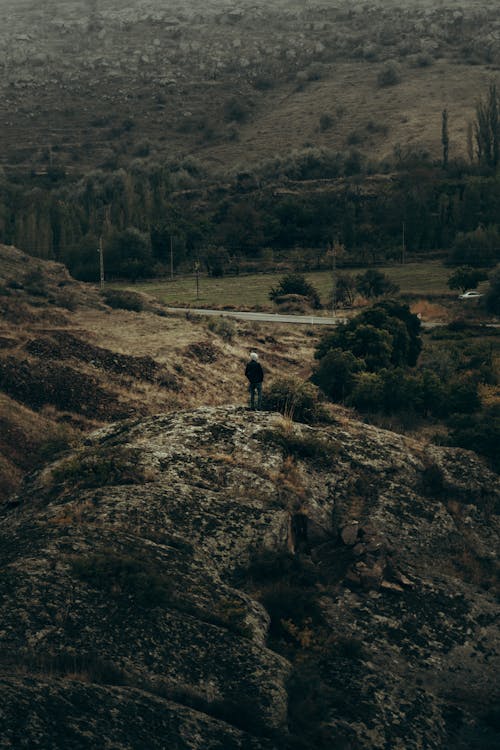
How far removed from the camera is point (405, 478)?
81.2ft

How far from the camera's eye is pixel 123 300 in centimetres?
4938

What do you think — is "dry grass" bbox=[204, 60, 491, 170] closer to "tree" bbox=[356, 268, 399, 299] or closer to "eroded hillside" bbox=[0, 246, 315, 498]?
"tree" bbox=[356, 268, 399, 299]

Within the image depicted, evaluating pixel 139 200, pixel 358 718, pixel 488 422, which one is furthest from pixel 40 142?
pixel 358 718

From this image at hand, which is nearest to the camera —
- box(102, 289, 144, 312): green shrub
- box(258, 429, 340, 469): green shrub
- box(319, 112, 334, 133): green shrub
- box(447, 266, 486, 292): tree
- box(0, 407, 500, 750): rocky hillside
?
box(0, 407, 500, 750): rocky hillside

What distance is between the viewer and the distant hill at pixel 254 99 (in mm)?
141375

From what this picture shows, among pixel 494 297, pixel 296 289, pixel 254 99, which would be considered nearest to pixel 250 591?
pixel 494 297

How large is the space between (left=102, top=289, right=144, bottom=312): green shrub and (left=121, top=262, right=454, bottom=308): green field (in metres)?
14.7

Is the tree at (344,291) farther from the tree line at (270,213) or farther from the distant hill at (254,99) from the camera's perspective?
the distant hill at (254,99)

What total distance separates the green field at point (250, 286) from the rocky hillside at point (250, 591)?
42.6 m

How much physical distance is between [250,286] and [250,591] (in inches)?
2380

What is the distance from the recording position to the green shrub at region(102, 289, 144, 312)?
49.0 m

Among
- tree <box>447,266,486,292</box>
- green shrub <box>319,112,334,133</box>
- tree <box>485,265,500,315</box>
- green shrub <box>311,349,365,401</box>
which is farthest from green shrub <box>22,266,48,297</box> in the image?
green shrub <box>319,112,334,133</box>

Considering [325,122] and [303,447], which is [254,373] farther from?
[325,122]

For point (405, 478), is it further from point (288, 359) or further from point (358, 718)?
point (288, 359)
